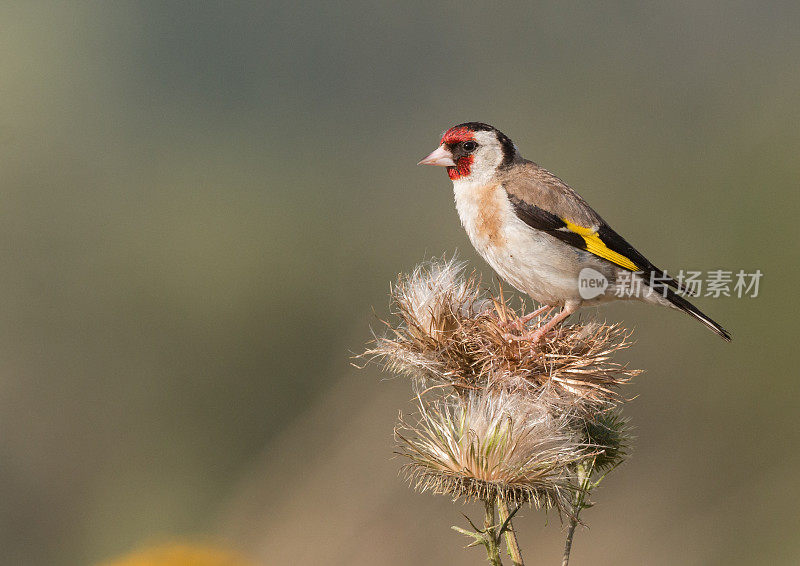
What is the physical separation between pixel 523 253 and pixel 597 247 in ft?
1.56

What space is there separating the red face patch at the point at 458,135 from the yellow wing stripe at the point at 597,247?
802 mm

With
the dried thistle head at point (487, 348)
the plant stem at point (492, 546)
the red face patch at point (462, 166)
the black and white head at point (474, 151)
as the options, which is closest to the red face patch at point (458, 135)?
Answer: the black and white head at point (474, 151)

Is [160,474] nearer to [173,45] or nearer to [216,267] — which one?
[216,267]

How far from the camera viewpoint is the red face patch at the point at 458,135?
4.80 metres

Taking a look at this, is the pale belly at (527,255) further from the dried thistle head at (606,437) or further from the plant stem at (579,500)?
the plant stem at (579,500)

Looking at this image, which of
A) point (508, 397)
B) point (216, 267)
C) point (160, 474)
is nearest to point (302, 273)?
point (216, 267)

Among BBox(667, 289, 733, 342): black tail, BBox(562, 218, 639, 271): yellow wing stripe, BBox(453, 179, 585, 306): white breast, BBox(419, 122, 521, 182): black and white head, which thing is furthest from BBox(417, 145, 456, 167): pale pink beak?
BBox(667, 289, 733, 342): black tail

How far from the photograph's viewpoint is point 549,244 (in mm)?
4559

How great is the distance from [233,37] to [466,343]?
38.4 m

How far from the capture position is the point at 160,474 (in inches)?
381

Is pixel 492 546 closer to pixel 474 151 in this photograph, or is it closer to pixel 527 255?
pixel 527 255

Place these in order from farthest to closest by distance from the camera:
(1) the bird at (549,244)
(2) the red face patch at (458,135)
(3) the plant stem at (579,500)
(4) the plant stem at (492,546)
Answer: (2) the red face patch at (458,135)
(1) the bird at (549,244)
(3) the plant stem at (579,500)
(4) the plant stem at (492,546)

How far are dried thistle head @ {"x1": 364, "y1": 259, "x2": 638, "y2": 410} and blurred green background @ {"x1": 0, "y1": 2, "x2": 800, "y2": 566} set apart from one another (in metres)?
0.59

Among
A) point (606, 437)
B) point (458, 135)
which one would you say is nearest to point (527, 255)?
point (458, 135)
